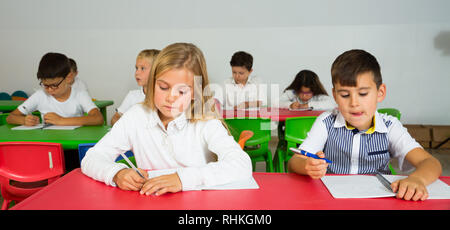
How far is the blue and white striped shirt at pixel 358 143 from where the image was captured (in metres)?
1.37

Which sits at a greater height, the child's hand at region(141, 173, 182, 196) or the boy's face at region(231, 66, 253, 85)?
the boy's face at region(231, 66, 253, 85)

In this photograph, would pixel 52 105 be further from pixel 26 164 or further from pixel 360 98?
pixel 360 98

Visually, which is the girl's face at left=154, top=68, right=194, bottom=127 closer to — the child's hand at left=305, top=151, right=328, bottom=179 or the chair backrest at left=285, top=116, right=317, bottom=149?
the child's hand at left=305, top=151, right=328, bottom=179

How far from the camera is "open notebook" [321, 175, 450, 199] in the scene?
0.97 meters

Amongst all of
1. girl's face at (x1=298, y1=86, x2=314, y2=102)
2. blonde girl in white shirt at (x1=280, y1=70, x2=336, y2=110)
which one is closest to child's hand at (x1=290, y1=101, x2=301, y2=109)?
blonde girl in white shirt at (x1=280, y1=70, x2=336, y2=110)

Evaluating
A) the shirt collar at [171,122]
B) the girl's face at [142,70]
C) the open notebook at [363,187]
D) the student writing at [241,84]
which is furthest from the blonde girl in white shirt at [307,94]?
the open notebook at [363,187]

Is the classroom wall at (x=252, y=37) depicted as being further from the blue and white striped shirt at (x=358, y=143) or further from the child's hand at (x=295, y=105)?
the blue and white striped shirt at (x=358, y=143)

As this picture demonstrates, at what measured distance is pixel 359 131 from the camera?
1.40 metres

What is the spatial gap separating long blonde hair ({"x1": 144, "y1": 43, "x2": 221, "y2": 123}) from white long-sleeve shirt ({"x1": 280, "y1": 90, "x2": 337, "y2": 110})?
212 centimetres

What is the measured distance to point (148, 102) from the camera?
1415 millimetres

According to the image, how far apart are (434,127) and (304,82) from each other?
236 cm

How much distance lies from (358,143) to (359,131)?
5 centimetres
